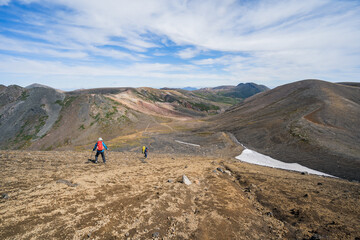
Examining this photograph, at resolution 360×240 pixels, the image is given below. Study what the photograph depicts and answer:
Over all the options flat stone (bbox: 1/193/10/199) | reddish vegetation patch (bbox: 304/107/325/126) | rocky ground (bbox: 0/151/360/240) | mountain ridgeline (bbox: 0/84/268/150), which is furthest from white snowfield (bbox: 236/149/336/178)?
mountain ridgeline (bbox: 0/84/268/150)

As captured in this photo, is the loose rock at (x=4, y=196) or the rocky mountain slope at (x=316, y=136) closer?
the loose rock at (x=4, y=196)

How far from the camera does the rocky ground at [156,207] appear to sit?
8.23 meters

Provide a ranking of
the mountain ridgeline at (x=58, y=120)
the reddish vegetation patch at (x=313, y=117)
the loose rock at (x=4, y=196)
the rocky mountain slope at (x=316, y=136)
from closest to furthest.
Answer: the loose rock at (x=4, y=196) → the rocky mountain slope at (x=316, y=136) → the reddish vegetation patch at (x=313, y=117) → the mountain ridgeline at (x=58, y=120)

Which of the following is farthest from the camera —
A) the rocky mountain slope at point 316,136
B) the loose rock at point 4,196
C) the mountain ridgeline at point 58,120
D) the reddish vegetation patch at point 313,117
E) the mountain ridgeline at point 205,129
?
the mountain ridgeline at point 58,120

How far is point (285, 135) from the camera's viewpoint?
133 feet

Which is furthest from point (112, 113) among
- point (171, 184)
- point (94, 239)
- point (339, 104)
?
point (339, 104)

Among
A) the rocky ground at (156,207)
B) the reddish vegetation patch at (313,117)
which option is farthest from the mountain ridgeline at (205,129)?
the rocky ground at (156,207)

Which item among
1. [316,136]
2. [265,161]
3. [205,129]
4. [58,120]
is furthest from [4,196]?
[58,120]

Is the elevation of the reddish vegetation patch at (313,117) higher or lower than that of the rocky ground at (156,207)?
higher

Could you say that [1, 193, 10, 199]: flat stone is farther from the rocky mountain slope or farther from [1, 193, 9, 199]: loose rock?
the rocky mountain slope

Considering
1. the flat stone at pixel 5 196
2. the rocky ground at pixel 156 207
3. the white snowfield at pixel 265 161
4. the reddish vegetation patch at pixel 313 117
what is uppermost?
the reddish vegetation patch at pixel 313 117

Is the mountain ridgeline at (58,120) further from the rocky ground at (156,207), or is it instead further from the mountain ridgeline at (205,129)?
the rocky ground at (156,207)

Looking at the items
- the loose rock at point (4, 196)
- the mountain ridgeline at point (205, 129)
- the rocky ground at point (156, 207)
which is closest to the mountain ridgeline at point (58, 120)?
the mountain ridgeline at point (205, 129)

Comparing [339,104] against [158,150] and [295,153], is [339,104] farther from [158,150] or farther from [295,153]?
[158,150]
